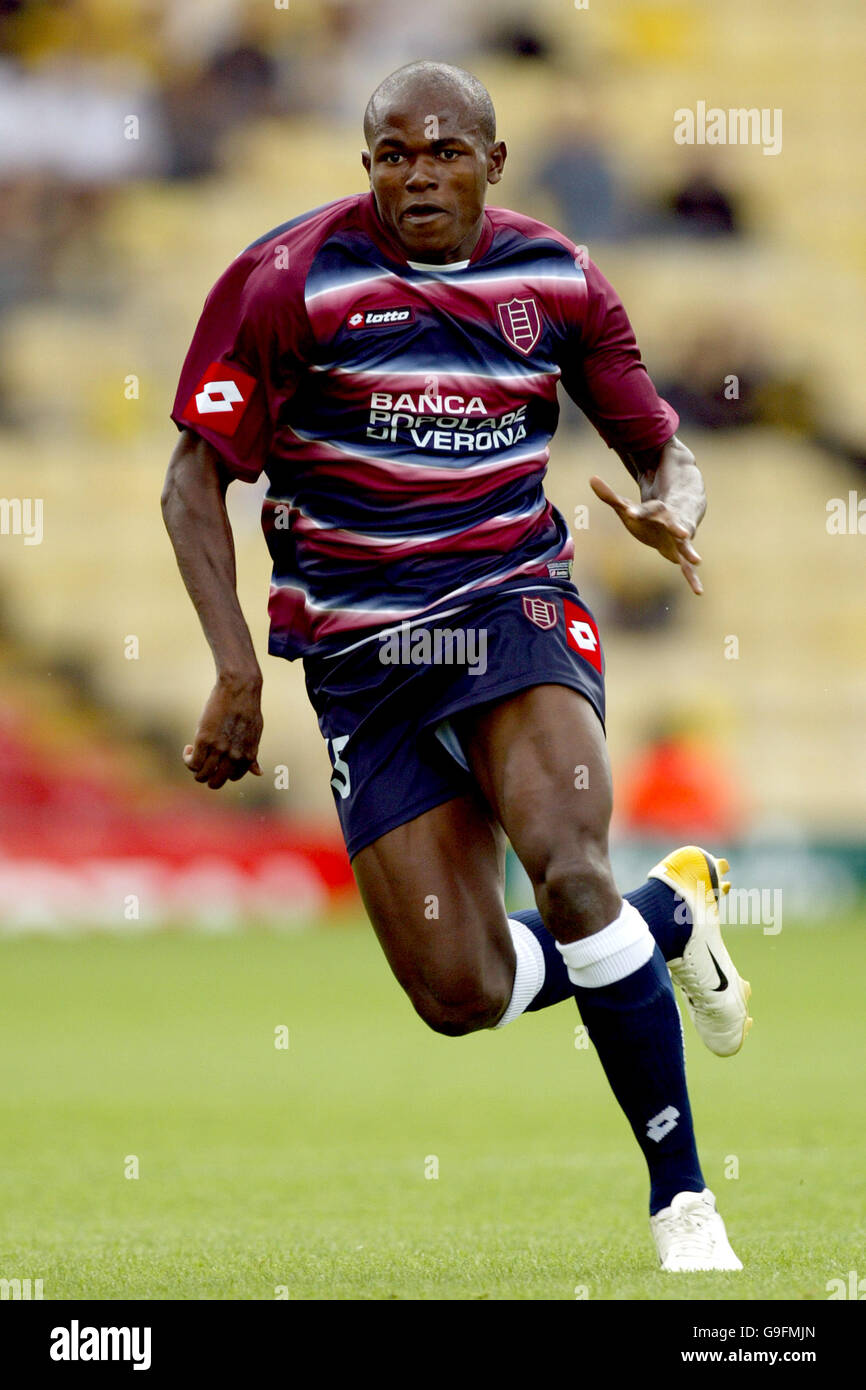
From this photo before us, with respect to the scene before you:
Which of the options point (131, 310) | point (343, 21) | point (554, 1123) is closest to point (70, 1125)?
point (554, 1123)

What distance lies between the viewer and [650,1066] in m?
4.23

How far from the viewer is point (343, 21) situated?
2062 cm

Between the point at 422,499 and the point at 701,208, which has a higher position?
the point at 701,208

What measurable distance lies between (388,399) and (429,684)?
2.07ft

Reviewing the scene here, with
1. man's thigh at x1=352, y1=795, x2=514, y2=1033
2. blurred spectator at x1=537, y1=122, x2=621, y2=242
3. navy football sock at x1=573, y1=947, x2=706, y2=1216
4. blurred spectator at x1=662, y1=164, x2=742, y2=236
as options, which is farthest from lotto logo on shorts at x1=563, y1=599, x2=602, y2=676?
blurred spectator at x1=662, y1=164, x2=742, y2=236

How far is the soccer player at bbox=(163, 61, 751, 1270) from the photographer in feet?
14.5

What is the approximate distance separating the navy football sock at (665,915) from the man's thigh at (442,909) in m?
0.47

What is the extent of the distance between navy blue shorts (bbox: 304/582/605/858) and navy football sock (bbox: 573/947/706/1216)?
61cm

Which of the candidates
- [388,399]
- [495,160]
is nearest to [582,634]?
[388,399]

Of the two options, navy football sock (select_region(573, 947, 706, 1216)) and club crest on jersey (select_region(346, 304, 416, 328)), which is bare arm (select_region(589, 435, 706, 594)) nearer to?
club crest on jersey (select_region(346, 304, 416, 328))

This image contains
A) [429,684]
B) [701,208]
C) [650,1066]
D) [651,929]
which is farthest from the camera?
[701,208]

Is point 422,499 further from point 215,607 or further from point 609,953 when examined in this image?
point 609,953
